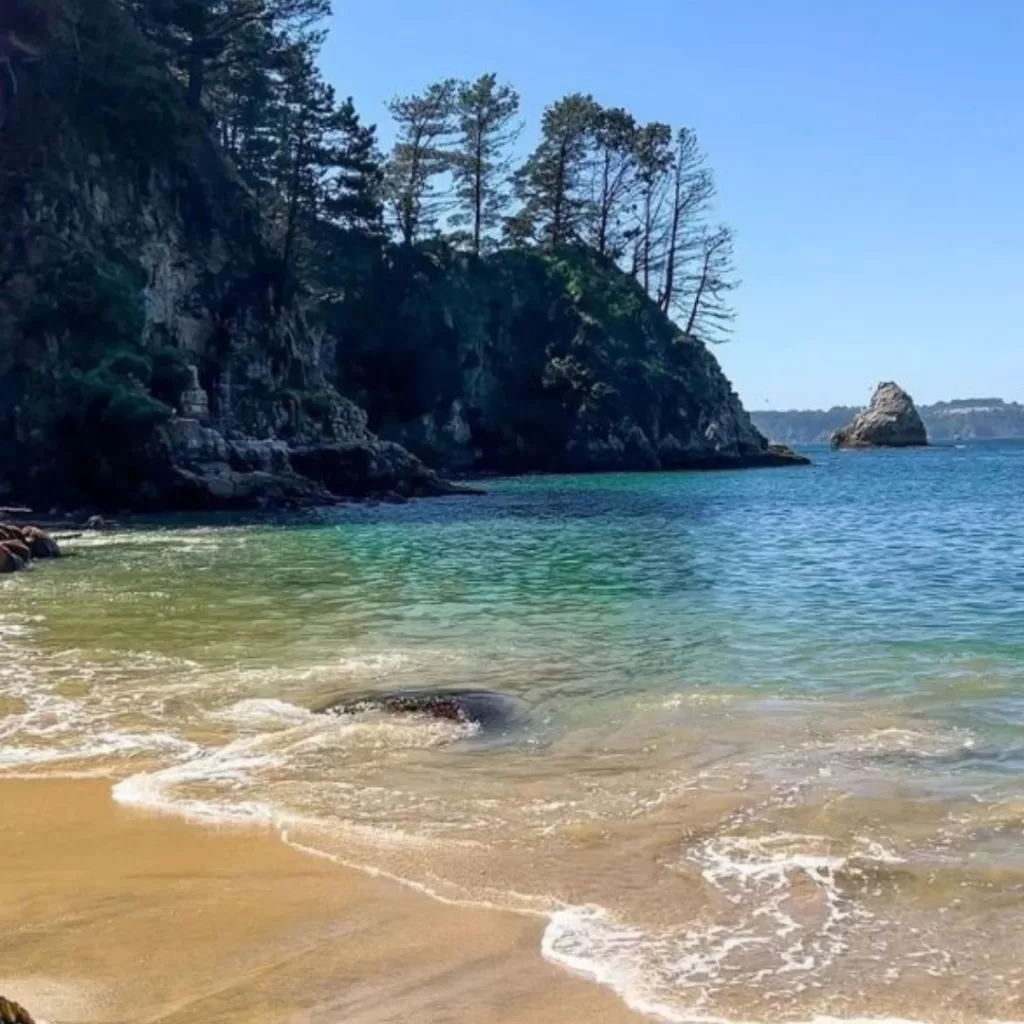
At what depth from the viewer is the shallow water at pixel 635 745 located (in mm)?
5117

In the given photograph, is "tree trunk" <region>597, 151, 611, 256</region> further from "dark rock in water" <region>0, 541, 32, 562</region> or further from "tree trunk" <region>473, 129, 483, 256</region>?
"dark rock in water" <region>0, 541, 32, 562</region>

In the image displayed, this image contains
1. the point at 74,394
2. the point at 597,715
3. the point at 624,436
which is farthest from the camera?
the point at 624,436

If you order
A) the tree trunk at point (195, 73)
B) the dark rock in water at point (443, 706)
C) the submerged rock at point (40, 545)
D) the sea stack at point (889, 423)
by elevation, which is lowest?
the dark rock in water at point (443, 706)

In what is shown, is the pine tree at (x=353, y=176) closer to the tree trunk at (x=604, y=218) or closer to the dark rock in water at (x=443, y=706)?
the tree trunk at (x=604, y=218)

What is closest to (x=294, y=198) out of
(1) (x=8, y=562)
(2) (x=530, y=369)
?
(2) (x=530, y=369)

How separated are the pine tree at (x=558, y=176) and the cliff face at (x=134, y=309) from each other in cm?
2717

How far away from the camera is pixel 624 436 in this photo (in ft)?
236

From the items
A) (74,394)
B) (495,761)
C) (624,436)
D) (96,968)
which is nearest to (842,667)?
(495,761)

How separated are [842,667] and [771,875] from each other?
6004mm

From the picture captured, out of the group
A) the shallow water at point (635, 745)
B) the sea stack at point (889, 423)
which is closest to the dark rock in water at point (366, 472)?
the shallow water at point (635, 745)

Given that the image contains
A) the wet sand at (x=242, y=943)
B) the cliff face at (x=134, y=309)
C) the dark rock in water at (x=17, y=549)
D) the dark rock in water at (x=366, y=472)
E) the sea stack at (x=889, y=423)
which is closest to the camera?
the wet sand at (x=242, y=943)

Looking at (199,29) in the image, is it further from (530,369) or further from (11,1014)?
(11,1014)

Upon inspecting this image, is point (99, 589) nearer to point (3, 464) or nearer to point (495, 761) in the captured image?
point (495, 761)

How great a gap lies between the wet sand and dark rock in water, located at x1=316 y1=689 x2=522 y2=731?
3205mm
